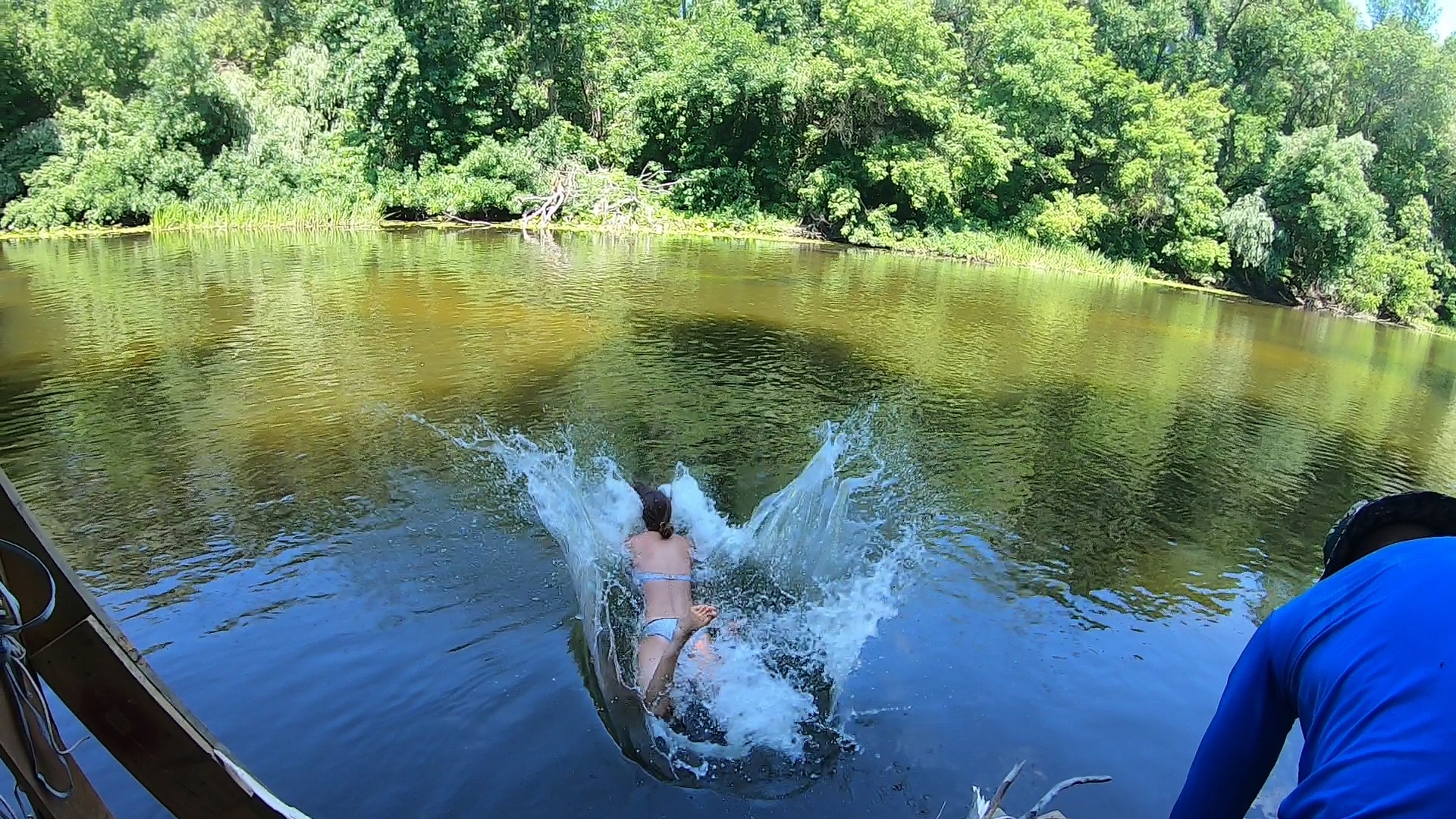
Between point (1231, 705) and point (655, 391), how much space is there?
9.71 m

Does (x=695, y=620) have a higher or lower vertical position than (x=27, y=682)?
lower

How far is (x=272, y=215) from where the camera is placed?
92.6 feet

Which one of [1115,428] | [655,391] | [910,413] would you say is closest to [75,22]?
[655,391]

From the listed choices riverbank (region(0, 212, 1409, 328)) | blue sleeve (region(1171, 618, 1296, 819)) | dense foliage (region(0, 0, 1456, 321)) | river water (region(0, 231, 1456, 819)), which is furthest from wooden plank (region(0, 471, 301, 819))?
dense foliage (region(0, 0, 1456, 321))

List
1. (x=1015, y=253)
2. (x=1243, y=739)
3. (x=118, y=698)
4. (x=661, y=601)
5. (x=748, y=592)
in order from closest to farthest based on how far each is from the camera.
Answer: (x=1243, y=739) < (x=118, y=698) < (x=661, y=601) < (x=748, y=592) < (x=1015, y=253)

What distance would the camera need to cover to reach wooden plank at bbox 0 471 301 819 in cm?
193

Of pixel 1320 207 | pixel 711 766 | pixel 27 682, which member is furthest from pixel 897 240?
pixel 27 682

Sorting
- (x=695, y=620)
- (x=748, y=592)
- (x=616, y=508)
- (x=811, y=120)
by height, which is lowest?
(x=748, y=592)

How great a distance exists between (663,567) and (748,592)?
94 cm

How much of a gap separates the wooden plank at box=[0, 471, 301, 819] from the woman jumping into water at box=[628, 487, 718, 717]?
2905mm

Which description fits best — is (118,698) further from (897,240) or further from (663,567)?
A: (897,240)

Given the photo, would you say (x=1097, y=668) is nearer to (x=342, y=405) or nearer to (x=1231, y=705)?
(x=1231, y=705)

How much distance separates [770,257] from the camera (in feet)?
90.0

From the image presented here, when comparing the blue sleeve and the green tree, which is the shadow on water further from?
the green tree
